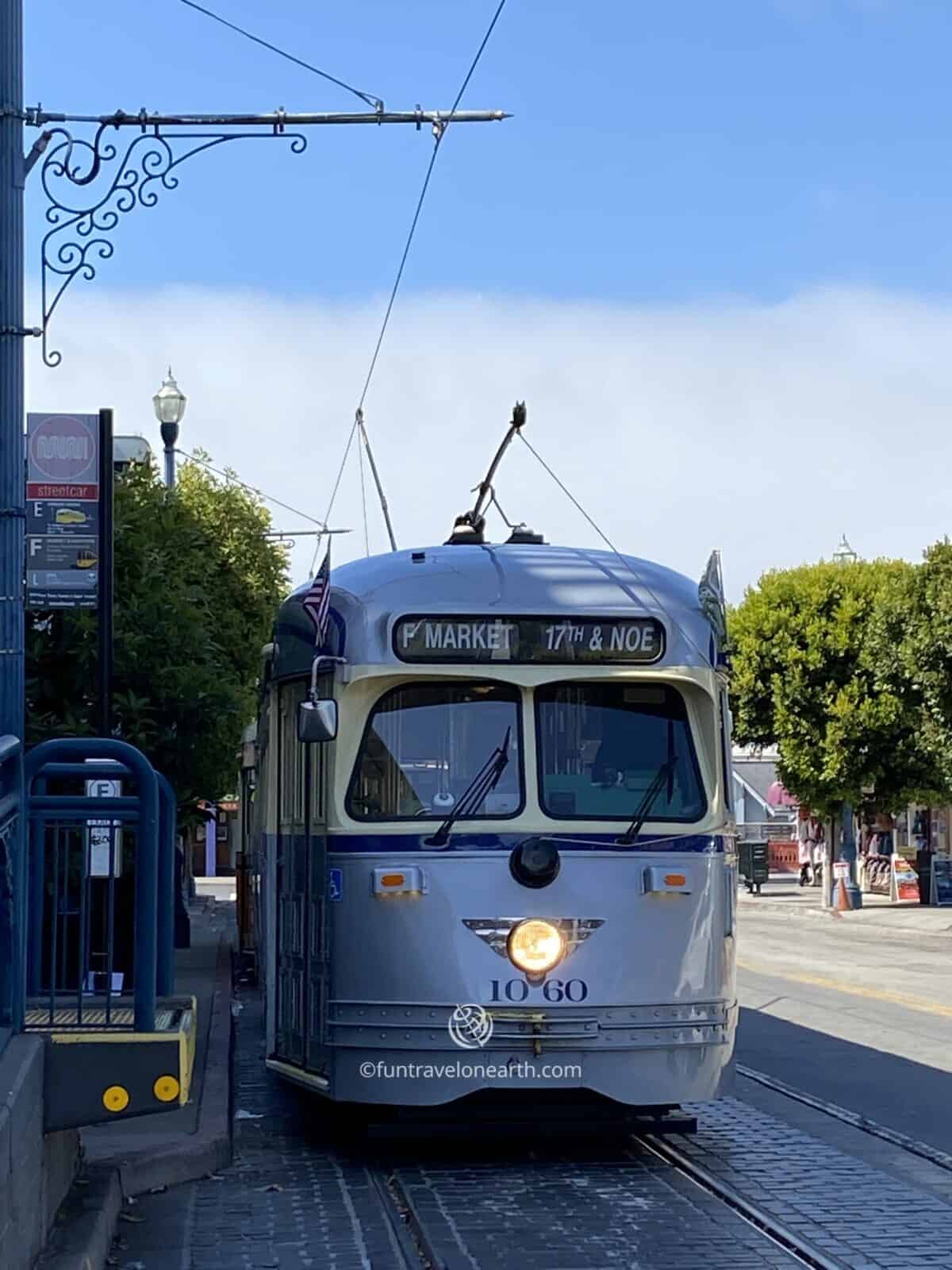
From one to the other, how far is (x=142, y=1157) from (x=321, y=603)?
9.70 ft

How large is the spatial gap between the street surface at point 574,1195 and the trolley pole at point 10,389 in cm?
246

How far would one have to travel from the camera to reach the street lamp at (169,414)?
26000 mm

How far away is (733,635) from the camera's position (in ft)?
146

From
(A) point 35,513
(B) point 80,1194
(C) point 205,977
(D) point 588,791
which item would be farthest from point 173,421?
(B) point 80,1194

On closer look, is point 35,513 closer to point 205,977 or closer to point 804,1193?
point 804,1193

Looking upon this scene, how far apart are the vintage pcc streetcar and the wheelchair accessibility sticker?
0.05 ft

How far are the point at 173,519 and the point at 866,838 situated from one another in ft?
125

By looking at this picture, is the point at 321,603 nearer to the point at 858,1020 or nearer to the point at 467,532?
the point at 467,532

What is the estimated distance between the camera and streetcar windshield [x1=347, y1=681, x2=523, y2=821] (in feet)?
32.7

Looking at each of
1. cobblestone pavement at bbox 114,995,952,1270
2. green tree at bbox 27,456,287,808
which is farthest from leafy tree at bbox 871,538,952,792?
cobblestone pavement at bbox 114,995,952,1270

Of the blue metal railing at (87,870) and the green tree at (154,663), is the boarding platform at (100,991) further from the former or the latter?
the green tree at (154,663)

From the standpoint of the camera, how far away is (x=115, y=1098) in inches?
278

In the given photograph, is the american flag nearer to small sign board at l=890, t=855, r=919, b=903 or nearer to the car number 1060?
the car number 1060

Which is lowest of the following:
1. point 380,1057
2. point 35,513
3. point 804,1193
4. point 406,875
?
point 804,1193
